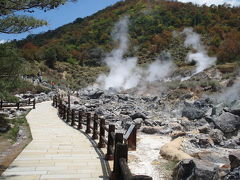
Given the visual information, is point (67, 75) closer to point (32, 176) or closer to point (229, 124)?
point (229, 124)

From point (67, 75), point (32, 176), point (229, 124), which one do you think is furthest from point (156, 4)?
point (32, 176)

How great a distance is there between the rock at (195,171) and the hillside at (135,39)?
3993 cm

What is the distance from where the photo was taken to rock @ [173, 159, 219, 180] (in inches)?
229

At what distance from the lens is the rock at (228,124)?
12906 mm

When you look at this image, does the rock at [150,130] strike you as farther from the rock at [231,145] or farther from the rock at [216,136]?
the rock at [231,145]

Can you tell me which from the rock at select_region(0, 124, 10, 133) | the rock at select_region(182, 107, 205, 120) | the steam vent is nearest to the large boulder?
the steam vent

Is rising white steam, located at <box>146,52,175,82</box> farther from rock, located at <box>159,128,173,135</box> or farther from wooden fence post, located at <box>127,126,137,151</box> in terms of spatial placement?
wooden fence post, located at <box>127,126,137,151</box>

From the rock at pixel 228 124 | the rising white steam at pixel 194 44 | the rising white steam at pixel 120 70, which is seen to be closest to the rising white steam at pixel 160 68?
the rising white steam at pixel 120 70

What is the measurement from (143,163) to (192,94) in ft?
74.0

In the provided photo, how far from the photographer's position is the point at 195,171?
19.4 feet

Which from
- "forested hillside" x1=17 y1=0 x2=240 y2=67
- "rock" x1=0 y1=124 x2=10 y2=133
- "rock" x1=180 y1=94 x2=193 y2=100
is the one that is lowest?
"rock" x1=180 y1=94 x2=193 y2=100

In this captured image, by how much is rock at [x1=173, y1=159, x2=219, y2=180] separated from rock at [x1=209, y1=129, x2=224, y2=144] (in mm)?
5199

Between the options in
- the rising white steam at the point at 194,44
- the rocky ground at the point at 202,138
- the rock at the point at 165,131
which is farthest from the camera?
the rising white steam at the point at 194,44

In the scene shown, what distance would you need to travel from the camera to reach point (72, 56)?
7281cm
